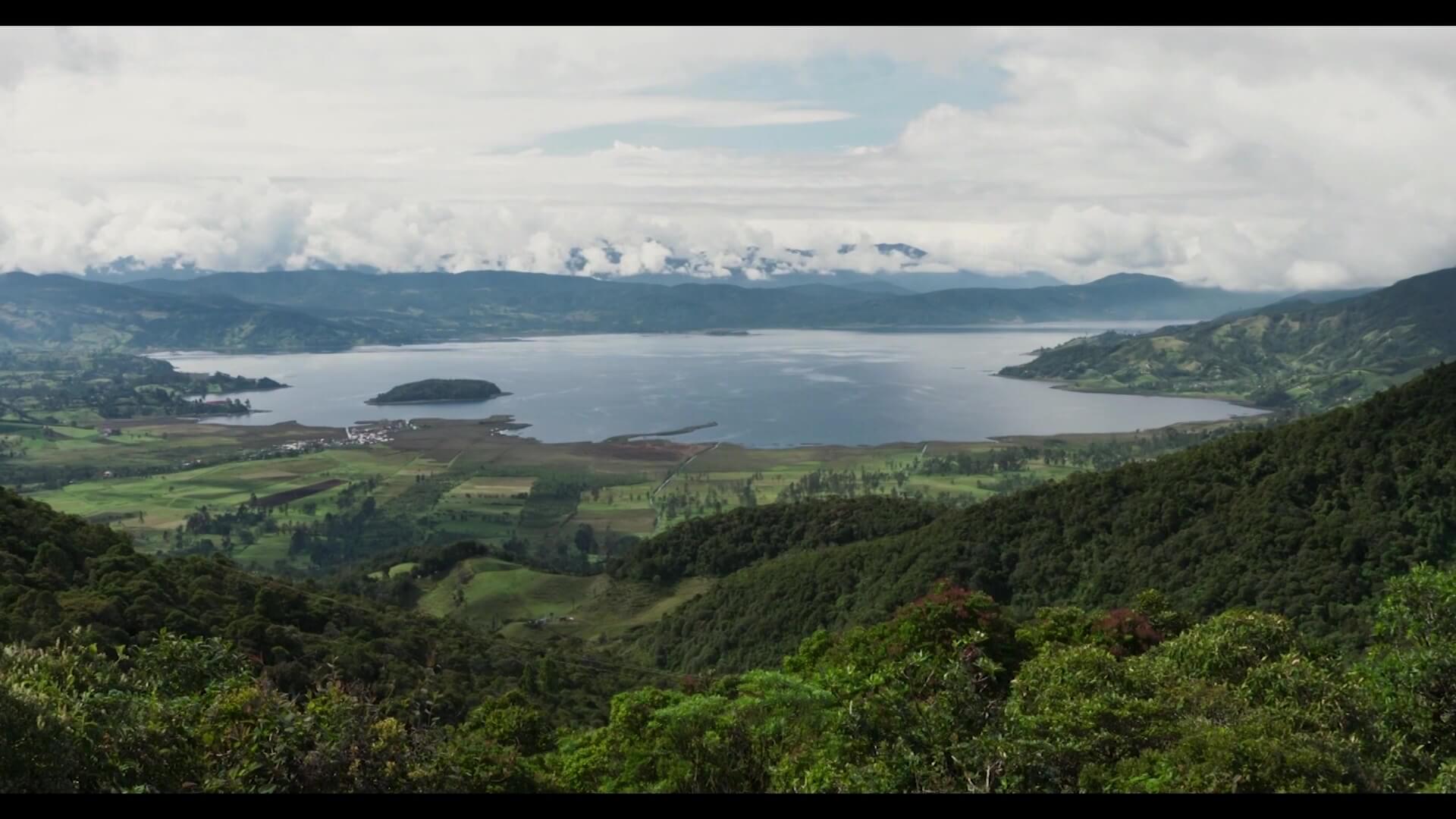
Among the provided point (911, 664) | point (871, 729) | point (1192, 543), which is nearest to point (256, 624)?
point (911, 664)

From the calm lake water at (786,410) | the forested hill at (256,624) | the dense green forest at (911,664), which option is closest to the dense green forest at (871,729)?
the dense green forest at (911,664)

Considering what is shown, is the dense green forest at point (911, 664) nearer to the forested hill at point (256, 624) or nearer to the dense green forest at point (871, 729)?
the dense green forest at point (871, 729)

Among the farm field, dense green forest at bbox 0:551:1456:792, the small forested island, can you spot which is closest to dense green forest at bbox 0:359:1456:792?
dense green forest at bbox 0:551:1456:792

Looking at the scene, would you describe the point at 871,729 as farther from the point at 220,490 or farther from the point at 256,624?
the point at 220,490

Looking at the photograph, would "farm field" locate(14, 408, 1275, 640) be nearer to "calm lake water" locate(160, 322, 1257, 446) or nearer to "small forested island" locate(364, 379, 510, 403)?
"calm lake water" locate(160, 322, 1257, 446)
